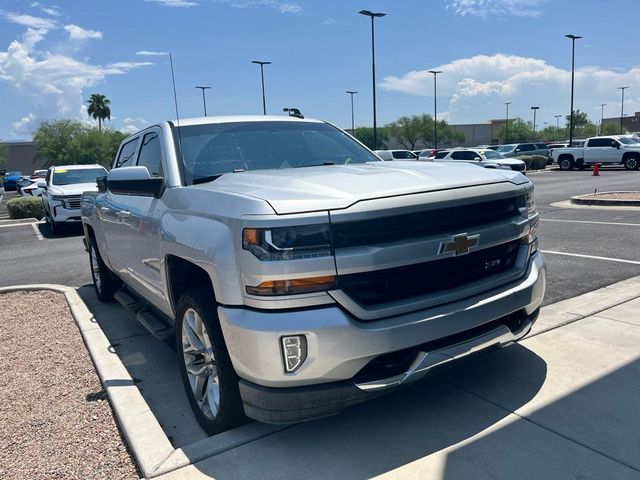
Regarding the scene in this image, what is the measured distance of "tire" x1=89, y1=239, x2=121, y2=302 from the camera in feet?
20.7

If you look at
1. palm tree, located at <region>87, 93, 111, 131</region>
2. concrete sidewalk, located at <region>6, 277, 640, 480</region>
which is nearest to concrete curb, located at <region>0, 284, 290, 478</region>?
concrete sidewalk, located at <region>6, 277, 640, 480</region>

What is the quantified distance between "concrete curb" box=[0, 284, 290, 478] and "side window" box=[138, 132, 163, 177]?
1.53 metres

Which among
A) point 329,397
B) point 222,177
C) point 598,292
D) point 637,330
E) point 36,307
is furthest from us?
point 36,307

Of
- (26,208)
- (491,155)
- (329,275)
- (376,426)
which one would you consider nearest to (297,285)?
(329,275)

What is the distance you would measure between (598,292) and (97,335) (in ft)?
16.2

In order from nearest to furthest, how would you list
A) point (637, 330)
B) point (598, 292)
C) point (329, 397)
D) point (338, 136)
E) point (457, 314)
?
1. point (329, 397)
2. point (457, 314)
3. point (637, 330)
4. point (338, 136)
5. point (598, 292)

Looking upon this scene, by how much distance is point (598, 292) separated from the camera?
5.59m

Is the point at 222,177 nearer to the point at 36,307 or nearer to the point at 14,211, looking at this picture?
the point at 36,307

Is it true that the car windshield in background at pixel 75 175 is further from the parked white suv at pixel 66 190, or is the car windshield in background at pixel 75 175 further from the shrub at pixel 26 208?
the shrub at pixel 26 208

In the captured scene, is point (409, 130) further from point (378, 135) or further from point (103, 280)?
point (103, 280)

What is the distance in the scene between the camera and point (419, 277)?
114 inches

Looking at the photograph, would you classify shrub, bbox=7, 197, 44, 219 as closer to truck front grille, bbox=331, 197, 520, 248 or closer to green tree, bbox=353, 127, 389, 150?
truck front grille, bbox=331, 197, 520, 248

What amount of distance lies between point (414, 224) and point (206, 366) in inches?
58.3

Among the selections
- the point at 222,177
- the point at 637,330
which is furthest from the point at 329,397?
the point at 637,330
